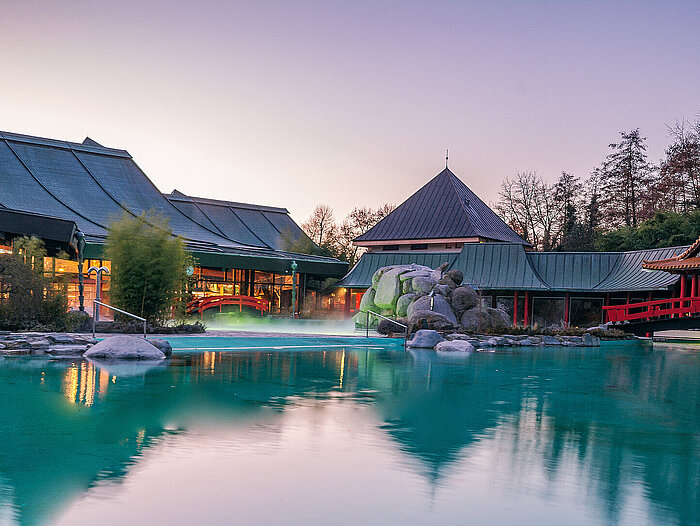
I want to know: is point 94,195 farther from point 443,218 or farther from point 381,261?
point 443,218

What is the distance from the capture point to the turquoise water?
4664 mm

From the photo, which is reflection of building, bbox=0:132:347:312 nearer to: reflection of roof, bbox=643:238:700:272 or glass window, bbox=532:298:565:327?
glass window, bbox=532:298:565:327

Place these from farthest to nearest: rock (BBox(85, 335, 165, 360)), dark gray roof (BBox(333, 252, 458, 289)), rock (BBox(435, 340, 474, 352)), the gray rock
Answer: dark gray roof (BBox(333, 252, 458, 289))
the gray rock
rock (BBox(435, 340, 474, 352))
rock (BBox(85, 335, 165, 360))

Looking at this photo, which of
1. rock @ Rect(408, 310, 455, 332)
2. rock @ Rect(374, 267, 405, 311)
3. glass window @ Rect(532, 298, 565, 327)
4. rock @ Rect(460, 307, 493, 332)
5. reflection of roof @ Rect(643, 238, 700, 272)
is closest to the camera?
rock @ Rect(408, 310, 455, 332)

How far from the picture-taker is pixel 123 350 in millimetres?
13031

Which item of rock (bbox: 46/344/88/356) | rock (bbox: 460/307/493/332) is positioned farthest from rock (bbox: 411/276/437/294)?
rock (bbox: 46/344/88/356)

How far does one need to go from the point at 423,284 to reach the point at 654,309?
10096 millimetres

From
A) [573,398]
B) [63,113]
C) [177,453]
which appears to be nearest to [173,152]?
[63,113]

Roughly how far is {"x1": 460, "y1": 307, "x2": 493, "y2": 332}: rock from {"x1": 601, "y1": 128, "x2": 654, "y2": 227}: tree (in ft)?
87.8

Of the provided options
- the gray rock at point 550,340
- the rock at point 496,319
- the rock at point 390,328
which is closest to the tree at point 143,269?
the rock at point 390,328

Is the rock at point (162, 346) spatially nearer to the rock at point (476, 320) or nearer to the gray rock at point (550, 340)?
the rock at point (476, 320)

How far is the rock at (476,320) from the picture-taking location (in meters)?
23.9

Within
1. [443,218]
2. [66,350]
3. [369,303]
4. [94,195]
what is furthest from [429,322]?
[94,195]

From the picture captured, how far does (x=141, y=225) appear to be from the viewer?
1884cm
